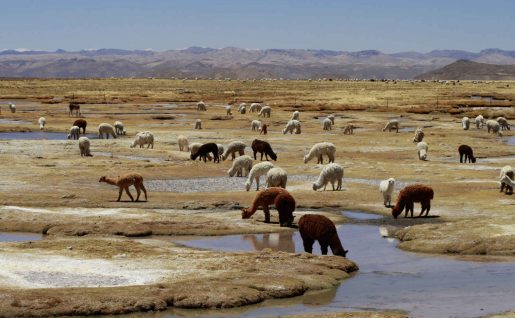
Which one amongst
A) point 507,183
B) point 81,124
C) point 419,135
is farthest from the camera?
point 81,124

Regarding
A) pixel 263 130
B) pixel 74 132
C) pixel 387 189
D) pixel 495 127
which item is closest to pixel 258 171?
pixel 387 189

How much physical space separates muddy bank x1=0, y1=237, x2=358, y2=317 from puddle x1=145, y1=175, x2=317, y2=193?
1000 centimetres

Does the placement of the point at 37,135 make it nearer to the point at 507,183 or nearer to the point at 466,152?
the point at 466,152

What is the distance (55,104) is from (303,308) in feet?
252

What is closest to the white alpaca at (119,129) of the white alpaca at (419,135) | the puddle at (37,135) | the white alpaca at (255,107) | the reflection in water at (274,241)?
the puddle at (37,135)

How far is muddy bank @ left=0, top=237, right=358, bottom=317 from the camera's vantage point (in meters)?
15.0

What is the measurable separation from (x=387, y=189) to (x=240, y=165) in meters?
8.51

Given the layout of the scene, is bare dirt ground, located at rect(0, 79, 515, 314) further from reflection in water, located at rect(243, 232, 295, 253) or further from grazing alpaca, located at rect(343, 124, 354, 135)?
grazing alpaca, located at rect(343, 124, 354, 135)

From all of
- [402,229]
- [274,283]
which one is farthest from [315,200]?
[274,283]

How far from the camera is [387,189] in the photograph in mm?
26312

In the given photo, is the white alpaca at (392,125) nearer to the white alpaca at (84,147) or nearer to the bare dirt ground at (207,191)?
the bare dirt ground at (207,191)

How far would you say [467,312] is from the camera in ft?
49.0

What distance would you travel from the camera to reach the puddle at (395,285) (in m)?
15.2

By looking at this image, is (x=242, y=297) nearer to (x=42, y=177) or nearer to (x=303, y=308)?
(x=303, y=308)
